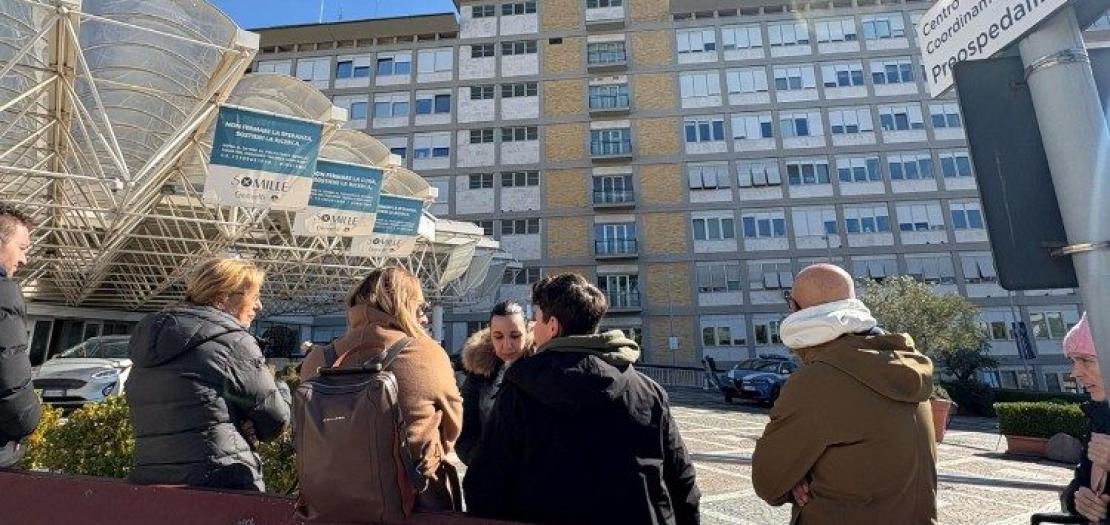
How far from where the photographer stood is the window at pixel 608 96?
32.6 metres

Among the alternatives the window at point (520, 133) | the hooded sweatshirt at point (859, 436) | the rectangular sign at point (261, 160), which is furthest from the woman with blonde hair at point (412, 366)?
the window at point (520, 133)

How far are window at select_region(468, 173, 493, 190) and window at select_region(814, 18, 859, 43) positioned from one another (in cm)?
2189

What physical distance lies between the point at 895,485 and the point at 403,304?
1.75 metres

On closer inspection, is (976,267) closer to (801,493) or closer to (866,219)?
(866,219)

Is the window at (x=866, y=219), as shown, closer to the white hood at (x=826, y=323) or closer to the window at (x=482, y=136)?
the window at (x=482, y=136)

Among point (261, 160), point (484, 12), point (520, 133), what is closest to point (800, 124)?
point (520, 133)

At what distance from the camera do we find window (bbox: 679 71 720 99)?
3231 centimetres

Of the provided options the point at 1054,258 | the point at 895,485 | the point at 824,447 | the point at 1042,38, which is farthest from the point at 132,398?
the point at 1042,38

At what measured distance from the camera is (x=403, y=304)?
6.63 feet

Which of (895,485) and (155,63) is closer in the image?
(895,485)

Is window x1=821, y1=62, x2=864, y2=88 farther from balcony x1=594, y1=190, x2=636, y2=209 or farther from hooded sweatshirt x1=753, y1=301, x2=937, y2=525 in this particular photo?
hooded sweatshirt x1=753, y1=301, x2=937, y2=525

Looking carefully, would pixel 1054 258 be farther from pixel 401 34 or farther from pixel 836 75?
pixel 401 34

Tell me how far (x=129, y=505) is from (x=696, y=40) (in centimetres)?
3608

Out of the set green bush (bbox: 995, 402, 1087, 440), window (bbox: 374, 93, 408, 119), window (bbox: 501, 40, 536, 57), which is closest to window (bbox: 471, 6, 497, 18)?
window (bbox: 501, 40, 536, 57)
